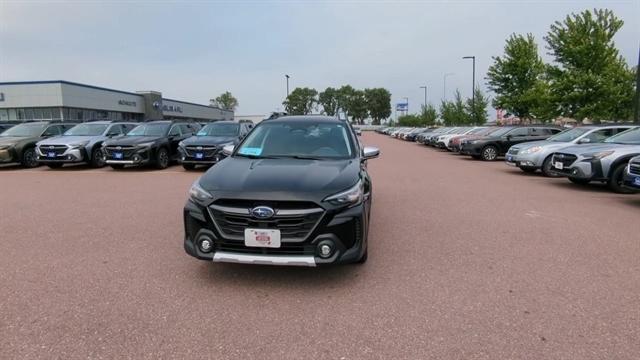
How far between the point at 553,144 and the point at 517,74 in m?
22.6

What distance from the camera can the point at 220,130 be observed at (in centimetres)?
1467

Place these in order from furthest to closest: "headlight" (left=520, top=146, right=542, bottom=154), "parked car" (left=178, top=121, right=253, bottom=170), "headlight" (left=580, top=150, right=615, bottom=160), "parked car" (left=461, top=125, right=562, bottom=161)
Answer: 1. "parked car" (left=461, top=125, right=562, bottom=161)
2. "parked car" (left=178, top=121, right=253, bottom=170)
3. "headlight" (left=520, top=146, right=542, bottom=154)
4. "headlight" (left=580, top=150, right=615, bottom=160)

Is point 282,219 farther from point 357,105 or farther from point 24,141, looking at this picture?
point 357,105

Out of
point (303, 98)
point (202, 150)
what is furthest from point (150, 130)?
point (303, 98)

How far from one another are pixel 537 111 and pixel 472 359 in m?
28.6

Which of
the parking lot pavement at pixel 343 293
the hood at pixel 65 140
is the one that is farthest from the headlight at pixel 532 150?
the hood at pixel 65 140

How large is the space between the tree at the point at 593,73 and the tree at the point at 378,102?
123143mm

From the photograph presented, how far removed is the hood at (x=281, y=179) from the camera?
3680 mm

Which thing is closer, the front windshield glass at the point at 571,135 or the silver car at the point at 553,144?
the silver car at the point at 553,144

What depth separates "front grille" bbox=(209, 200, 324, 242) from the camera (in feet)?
11.8

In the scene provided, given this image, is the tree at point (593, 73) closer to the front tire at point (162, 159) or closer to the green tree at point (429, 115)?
the front tire at point (162, 159)

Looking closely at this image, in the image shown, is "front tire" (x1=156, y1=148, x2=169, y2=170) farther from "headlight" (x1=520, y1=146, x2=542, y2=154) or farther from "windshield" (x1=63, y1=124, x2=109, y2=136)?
"headlight" (x1=520, y1=146, x2=542, y2=154)

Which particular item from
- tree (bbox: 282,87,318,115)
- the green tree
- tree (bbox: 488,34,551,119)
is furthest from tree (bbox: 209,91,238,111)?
tree (bbox: 488,34,551,119)

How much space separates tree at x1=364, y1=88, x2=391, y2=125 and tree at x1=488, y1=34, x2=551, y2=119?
114 meters
